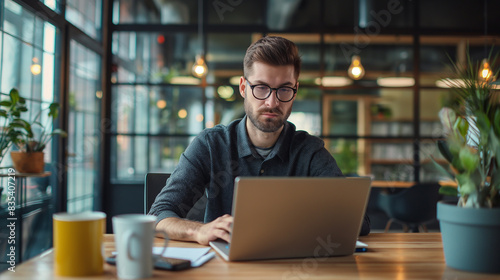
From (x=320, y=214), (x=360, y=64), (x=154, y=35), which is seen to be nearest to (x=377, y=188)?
(x=360, y=64)

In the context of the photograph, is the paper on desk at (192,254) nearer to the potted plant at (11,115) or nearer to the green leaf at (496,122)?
the green leaf at (496,122)

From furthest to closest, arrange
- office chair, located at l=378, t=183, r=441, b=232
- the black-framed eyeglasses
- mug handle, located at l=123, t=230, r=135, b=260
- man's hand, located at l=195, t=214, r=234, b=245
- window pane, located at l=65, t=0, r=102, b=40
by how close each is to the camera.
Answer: window pane, located at l=65, t=0, r=102, b=40
office chair, located at l=378, t=183, r=441, b=232
the black-framed eyeglasses
man's hand, located at l=195, t=214, r=234, b=245
mug handle, located at l=123, t=230, r=135, b=260

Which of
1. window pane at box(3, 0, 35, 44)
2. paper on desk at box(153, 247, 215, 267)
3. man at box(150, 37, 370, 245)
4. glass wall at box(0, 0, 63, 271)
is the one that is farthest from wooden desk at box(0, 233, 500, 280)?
window pane at box(3, 0, 35, 44)

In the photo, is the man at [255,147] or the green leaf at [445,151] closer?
the green leaf at [445,151]

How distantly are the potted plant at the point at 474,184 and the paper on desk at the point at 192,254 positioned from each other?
0.58m

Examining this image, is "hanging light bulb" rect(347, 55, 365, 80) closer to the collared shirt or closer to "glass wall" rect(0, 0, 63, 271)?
"glass wall" rect(0, 0, 63, 271)

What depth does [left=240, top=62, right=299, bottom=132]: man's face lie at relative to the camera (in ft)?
5.52

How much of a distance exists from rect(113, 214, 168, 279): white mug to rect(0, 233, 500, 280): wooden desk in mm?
37

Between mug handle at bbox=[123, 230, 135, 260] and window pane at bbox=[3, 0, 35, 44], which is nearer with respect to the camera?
mug handle at bbox=[123, 230, 135, 260]

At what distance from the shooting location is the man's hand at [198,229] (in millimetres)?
1222

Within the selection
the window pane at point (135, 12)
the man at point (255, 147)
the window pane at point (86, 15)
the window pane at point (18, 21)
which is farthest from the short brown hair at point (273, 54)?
the window pane at point (135, 12)

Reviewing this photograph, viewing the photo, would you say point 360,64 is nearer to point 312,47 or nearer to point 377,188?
point 312,47

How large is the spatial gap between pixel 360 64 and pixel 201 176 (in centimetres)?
408

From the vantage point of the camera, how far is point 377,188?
473cm
